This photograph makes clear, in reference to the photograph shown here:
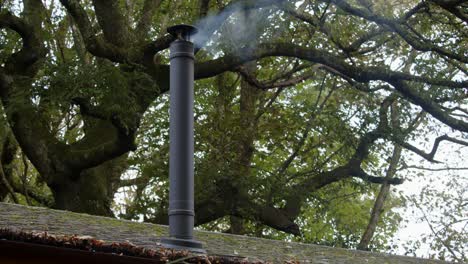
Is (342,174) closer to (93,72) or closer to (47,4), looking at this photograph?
(93,72)

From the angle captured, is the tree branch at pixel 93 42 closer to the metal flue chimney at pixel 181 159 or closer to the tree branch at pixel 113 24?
the tree branch at pixel 113 24

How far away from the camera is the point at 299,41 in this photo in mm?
17000

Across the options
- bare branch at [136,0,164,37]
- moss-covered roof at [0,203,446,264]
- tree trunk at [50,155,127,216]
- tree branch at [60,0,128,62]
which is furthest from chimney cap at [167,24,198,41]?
bare branch at [136,0,164,37]

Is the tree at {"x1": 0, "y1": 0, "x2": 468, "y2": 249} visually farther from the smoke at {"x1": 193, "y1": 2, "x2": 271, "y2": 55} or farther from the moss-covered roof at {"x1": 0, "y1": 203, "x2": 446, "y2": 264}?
the moss-covered roof at {"x1": 0, "y1": 203, "x2": 446, "y2": 264}

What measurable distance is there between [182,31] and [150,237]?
196cm

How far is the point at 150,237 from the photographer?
725 centimetres

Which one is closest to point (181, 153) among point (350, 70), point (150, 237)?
point (150, 237)

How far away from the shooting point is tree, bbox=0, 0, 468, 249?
44.6ft

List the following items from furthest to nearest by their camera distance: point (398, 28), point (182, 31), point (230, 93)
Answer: point (230, 93), point (398, 28), point (182, 31)

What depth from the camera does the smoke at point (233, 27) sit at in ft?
47.0

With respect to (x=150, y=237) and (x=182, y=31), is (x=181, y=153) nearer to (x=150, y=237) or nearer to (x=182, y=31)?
(x=150, y=237)

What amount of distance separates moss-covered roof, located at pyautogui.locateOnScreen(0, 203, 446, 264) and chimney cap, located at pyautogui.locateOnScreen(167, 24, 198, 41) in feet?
6.24

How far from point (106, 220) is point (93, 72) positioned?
5448 millimetres

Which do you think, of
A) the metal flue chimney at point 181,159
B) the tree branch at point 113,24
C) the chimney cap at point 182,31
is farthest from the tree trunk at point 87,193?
the metal flue chimney at point 181,159
